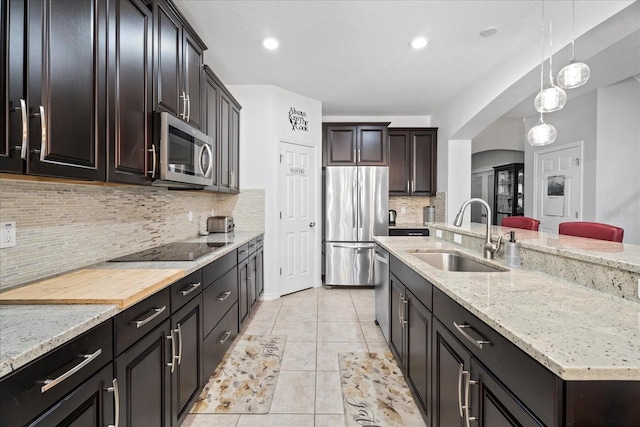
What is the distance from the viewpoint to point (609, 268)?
1182 mm

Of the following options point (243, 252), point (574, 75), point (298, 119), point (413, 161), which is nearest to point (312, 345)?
point (243, 252)

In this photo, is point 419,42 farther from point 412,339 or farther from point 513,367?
point 513,367

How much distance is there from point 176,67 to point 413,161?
3877 millimetres

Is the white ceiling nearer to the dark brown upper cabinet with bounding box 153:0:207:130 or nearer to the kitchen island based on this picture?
the dark brown upper cabinet with bounding box 153:0:207:130

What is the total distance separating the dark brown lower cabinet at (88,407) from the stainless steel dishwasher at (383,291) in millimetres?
1957

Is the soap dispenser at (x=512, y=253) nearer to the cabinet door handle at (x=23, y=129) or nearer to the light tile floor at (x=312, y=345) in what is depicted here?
the light tile floor at (x=312, y=345)

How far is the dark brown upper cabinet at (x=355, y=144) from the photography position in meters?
4.62

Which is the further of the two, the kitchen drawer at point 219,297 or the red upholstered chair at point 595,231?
the red upholstered chair at point 595,231

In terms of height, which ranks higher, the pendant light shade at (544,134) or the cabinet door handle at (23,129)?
the pendant light shade at (544,134)

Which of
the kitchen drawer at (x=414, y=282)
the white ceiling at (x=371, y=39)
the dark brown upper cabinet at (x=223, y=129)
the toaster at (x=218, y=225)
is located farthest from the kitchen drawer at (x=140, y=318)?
the white ceiling at (x=371, y=39)

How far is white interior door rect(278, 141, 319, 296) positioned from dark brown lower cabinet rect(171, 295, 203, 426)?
219 centimetres

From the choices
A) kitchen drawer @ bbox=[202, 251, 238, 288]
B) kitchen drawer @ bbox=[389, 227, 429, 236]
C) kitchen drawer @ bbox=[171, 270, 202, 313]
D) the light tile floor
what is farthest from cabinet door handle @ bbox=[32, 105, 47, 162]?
kitchen drawer @ bbox=[389, 227, 429, 236]

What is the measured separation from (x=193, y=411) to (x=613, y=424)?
196 centimetres

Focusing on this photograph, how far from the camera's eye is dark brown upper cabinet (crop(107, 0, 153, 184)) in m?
1.45
